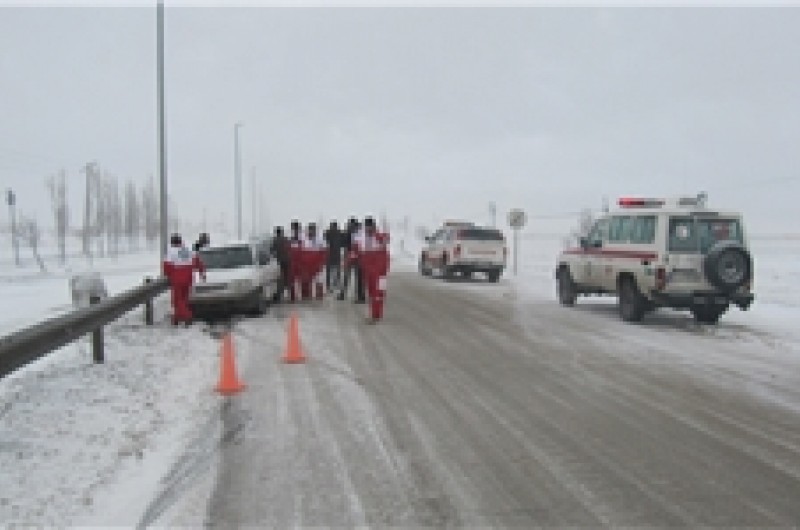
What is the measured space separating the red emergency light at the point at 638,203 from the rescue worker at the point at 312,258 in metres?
7.40

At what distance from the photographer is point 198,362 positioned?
9.45 metres

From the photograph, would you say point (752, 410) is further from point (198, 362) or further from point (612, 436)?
point (198, 362)

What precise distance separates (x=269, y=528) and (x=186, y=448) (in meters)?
1.85

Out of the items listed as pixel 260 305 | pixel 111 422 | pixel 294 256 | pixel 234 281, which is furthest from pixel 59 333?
pixel 294 256

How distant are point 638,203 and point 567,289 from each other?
328 cm

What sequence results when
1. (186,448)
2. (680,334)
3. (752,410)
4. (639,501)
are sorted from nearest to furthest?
(639,501), (186,448), (752,410), (680,334)

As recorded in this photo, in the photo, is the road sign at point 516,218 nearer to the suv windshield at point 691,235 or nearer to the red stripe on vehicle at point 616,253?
the red stripe on vehicle at point 616,253

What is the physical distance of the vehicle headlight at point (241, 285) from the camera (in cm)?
1388

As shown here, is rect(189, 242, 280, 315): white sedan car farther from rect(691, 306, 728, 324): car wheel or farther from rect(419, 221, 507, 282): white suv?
rect(419, 221, 507, 282): white suv

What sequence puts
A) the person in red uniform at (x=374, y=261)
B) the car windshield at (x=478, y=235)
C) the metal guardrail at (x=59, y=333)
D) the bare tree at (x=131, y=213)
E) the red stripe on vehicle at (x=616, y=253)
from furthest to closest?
the bare tree at (x=131, y=213) → the car windshield at (x=478, y=235) → the person in red uniform at (x=374, y=261) → the red stripe on vehicle at (x=616, y=253) → the metal guardrail at (x=59, y=333)

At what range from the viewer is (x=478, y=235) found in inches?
945

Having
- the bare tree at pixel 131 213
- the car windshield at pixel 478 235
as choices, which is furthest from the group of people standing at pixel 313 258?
the bare tree at pixel 131 213

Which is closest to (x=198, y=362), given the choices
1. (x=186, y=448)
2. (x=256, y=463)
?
(x=186, y=448)

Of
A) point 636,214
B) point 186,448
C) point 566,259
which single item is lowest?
point 186,448
